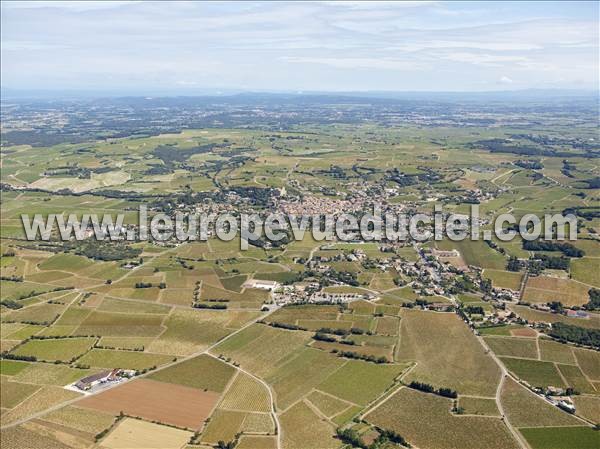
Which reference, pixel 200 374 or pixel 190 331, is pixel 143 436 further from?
pixel 190 331

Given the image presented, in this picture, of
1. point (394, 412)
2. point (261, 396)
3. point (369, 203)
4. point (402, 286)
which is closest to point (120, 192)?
point (369, 203)

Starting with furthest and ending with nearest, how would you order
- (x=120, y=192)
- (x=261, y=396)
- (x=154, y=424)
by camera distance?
(x=120, y=192), (x=261, y=396), (x=154, y=424)

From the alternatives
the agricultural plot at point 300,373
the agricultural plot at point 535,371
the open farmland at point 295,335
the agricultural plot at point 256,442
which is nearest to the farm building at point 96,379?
the open farmland at point 295,335

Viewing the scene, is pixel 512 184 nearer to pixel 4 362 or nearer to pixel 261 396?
pixel 261 396

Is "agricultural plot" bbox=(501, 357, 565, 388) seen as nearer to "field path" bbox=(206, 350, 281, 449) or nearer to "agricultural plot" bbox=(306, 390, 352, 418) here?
"agricultural plot" bbox=(306, 390, 352, 418)

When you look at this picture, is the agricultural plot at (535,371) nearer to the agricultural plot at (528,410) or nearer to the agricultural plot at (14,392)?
the agricultural plot at (528,410)

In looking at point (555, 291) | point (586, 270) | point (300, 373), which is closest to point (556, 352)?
point (555, 291)

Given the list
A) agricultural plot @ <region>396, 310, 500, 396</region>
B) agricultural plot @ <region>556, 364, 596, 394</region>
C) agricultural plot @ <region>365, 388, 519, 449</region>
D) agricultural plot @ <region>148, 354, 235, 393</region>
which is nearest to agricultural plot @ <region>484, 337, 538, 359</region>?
agricultural plot @ <region>396, 310, 500, 396</region>
